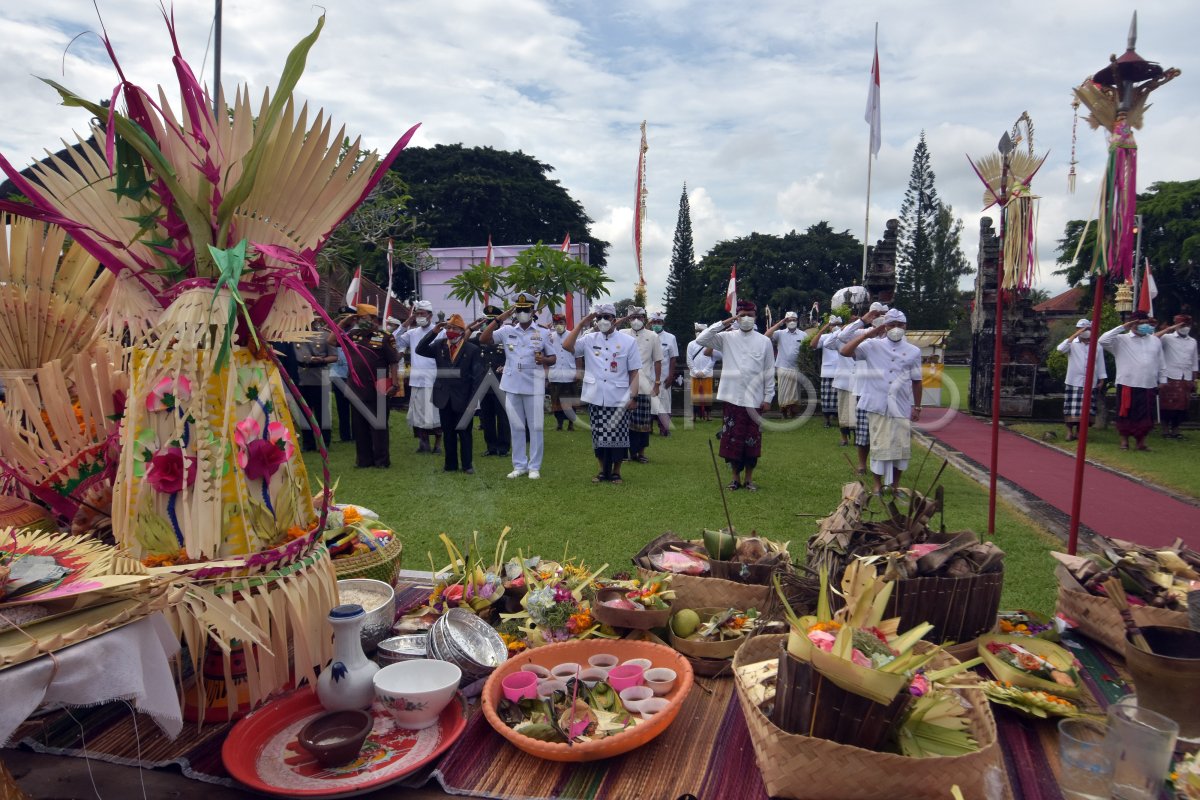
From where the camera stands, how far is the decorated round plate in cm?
208

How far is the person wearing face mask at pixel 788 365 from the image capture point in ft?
40.2

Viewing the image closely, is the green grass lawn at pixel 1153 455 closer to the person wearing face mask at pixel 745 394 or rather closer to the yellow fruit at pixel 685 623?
the person wearing face mask at pixel 745 394

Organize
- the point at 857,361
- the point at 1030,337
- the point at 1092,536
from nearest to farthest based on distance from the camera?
the point at 1092,536
the point at 857,361
the point at 1030,337

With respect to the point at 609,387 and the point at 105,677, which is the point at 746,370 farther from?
the point at 105,677

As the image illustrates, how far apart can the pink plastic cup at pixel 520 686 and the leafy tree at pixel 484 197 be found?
1132 inches

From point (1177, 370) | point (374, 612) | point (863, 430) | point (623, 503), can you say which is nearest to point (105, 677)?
point (374, 612)

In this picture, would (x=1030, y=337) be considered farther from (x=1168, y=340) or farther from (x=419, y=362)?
(x=419, y=362)

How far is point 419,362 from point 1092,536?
7.50 m

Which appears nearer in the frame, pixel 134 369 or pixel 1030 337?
pixel 134 369

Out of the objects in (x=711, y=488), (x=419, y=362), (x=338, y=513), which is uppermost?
(x=419, y=362)

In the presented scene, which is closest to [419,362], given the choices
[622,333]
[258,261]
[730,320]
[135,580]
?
[622,333]

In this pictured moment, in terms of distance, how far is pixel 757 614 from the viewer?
10.0 ft

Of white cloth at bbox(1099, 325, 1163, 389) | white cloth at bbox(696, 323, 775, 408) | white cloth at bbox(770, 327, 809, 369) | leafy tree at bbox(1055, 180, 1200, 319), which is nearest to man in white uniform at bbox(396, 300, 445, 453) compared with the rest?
white cloth at bbox(696, 323, 775, 408)

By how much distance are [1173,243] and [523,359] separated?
2721cm
